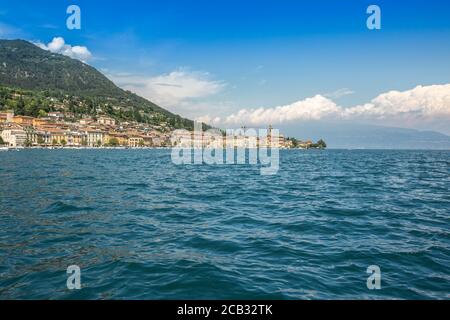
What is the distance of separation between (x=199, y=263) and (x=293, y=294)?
300 cm

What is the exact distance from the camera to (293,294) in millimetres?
7820

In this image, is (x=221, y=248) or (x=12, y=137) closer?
(x=221, y=248)

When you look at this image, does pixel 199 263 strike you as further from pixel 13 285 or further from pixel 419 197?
pixel 419 197

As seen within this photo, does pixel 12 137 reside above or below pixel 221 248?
above

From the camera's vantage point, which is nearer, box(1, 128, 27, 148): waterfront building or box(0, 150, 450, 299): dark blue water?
box(0, 150, 450, 299): dark blue water

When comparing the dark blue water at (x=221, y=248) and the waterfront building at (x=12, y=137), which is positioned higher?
the waterfront building at (x=12, y=137)

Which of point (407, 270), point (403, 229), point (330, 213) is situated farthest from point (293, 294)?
point (330, 213)

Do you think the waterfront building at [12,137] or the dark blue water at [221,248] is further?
the waterfront building at [12,137]

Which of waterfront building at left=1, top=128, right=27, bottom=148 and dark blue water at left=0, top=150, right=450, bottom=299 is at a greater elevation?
waterfront building at left=1, top=128, right=27, bottom=148

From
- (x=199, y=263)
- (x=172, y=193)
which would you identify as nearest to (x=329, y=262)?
(x=199, y=263)

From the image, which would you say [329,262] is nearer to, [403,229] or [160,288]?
[160,288]

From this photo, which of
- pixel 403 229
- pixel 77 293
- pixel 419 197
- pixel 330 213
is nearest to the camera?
pixel 77 293

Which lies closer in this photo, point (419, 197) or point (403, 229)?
point (403, 229)

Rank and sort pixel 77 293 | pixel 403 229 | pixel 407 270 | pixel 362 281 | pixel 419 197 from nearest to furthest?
pixel 77 293
pixel 362 281
pixel 407 270
pixel 403 229
pixel 419 197
